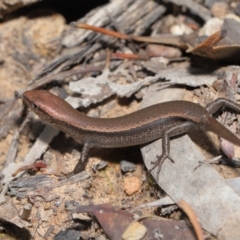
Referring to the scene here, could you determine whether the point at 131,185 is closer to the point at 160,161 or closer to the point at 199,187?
the point at 160,161

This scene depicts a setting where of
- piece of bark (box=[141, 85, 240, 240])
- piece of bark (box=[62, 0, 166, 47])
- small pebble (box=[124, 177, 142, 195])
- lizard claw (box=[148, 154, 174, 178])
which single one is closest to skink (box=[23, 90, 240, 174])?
lizard claw (box=[148, 154, 174, 178])

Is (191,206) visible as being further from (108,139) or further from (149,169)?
(108,139)

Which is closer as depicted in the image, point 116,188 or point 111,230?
point 111,230

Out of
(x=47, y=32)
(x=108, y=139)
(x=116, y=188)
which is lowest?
(x=116, y=188)

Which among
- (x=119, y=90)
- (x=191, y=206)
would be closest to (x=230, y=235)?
(x=191, y=206)

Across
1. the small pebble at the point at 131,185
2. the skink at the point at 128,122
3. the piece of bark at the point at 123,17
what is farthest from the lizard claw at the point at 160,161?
the piece of bark at the point at 123,17

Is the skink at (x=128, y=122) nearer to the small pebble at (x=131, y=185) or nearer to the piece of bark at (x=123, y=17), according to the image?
the small pebble at (x=131, y=185)
